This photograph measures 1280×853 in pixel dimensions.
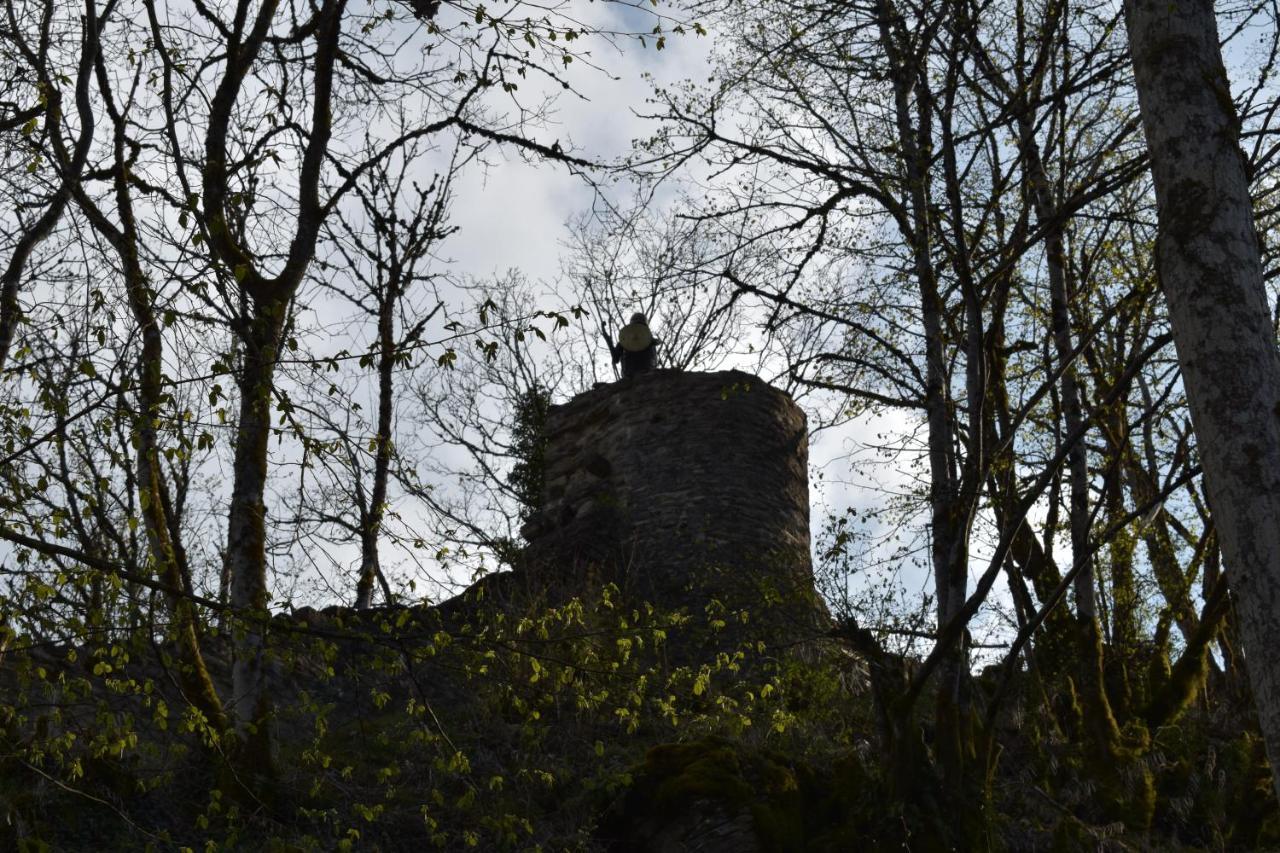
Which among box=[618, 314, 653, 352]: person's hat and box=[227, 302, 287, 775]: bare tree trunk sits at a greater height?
box=[618, 314, 653, 352]: person's hat

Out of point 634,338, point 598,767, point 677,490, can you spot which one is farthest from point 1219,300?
point 634,338

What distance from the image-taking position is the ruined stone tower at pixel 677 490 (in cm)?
1185

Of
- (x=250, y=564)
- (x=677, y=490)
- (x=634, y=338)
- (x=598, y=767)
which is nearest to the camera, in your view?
(x=250, y=564)

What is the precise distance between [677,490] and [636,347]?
2748 mm

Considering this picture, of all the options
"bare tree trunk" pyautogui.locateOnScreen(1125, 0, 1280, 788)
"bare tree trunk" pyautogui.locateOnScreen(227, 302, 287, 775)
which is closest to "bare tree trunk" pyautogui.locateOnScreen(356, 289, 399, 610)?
"bare tree trunk" pyautogui.locateOnScreen(227, 302, 287, 775)

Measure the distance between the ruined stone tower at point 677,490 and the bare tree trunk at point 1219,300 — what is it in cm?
735

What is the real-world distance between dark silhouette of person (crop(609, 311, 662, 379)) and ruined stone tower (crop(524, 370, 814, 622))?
79cm

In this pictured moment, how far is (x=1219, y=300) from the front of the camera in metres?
3.71

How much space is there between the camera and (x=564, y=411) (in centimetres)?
1445

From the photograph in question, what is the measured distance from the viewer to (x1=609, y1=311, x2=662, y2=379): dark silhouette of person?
1470cm

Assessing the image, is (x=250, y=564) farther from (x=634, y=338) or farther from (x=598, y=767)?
(x=634, y=338)

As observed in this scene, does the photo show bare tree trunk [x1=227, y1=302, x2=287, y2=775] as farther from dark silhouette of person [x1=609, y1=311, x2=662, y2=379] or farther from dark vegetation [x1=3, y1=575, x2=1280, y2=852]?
dark silhouette of person [x1=609, y1=311, x2=662, y2=379]

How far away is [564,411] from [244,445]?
753 cm

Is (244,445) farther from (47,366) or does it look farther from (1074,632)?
(1074,632)
